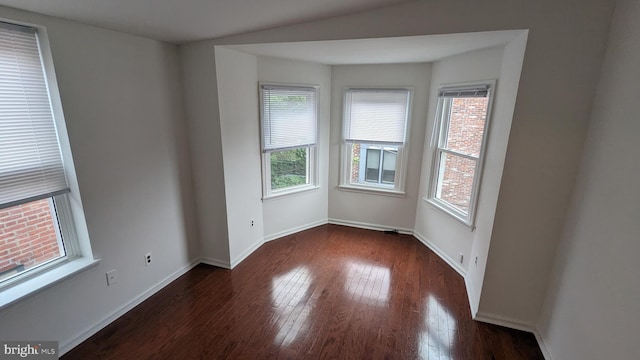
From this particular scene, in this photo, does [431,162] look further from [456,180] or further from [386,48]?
[386,48]

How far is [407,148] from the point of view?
3.78 metres

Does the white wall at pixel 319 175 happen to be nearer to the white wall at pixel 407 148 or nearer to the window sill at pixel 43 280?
the white wall at pixel 407 148

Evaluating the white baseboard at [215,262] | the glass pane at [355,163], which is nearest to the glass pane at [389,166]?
the glass pane at [355,163]

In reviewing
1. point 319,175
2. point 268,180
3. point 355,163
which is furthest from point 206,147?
point 355,163

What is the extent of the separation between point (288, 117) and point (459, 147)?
6.65 ft

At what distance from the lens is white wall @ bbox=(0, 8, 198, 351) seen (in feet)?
6.24

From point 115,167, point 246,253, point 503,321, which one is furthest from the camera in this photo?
point 246,253

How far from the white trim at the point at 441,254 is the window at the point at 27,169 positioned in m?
3.59

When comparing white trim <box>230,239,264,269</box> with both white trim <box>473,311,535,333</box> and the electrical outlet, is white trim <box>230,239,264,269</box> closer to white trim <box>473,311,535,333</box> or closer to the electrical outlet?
the electrical outlet

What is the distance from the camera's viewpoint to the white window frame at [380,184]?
3.70 metres

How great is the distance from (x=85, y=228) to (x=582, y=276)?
3.42 metres

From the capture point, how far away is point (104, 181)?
2.19 meters

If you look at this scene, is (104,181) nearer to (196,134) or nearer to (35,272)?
(35,272)

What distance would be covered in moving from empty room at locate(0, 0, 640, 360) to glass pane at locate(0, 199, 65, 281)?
1cm
